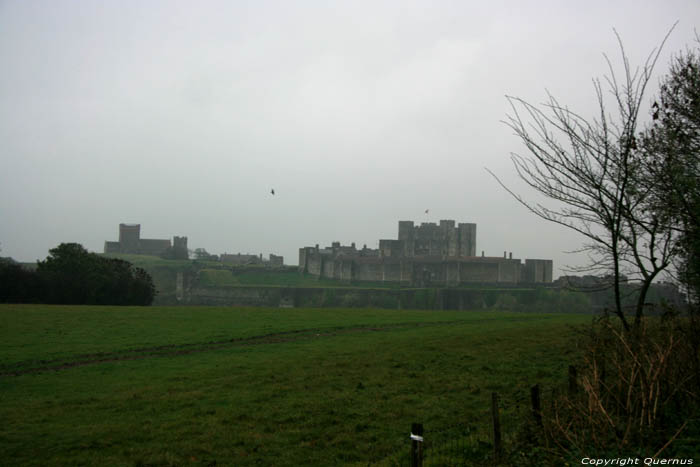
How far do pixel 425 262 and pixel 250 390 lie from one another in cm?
7907

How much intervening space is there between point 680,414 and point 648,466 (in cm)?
140

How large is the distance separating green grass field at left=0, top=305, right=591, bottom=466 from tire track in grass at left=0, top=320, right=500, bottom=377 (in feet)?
0.21

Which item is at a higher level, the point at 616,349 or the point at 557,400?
the point at 616,349

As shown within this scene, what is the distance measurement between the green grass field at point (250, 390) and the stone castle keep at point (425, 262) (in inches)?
2585

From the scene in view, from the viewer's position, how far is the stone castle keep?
281 feet

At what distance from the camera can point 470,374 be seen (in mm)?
12539

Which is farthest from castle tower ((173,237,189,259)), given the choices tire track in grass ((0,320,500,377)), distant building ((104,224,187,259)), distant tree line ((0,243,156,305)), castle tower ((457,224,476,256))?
tire track in grass ((0,320,500,377))

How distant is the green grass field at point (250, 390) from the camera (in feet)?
26.8

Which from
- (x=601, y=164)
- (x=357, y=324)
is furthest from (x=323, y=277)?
(x=601, y=164)

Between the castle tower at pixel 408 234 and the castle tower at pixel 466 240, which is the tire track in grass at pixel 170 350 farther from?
the castle tower at pixel 466 240

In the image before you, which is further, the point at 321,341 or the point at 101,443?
the point at 321,341

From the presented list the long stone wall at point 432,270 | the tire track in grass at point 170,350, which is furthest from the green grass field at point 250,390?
the long stone wall at point 432,270

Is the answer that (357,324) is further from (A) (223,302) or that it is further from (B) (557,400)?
(A) (223,302)

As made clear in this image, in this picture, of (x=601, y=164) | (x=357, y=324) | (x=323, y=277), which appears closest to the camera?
(x=601, y=164)
